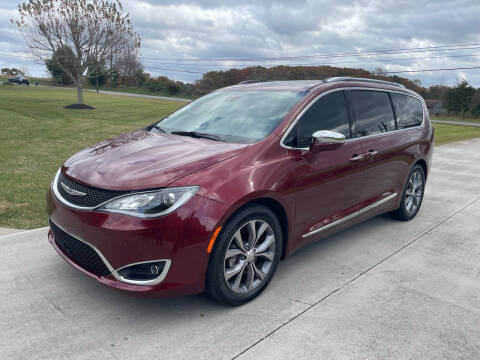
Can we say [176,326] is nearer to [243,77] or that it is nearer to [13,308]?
[13,308]


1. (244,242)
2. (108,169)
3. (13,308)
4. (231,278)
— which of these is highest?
(108,169)

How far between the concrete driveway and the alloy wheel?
7.6 inches

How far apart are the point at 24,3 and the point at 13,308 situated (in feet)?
85.4

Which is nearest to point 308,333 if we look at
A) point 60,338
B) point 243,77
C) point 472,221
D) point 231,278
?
point 231,278

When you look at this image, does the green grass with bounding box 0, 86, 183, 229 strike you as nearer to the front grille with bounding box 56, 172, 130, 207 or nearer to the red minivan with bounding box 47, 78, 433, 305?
the red minivan with bounding box 47, 78, 433, 305

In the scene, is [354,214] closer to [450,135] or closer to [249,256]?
[249,256]

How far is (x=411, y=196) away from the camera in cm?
564

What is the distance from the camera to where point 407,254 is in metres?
4.53

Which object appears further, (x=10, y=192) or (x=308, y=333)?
(x=10, y=192)

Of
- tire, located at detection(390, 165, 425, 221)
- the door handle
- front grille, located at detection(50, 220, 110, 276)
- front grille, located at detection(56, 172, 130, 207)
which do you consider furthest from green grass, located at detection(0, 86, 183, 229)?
tire, located at detection(390, 165, 425, 221)

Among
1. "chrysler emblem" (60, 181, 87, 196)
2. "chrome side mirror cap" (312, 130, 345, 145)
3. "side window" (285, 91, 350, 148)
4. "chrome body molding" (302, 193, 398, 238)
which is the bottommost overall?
"chrome body molding" (302, 193, 398, 238)

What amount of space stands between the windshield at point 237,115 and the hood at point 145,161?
0.26m

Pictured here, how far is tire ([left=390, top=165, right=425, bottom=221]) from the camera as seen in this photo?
548 centimetres

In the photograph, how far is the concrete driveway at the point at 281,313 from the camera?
277 centimetres
